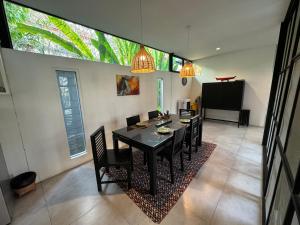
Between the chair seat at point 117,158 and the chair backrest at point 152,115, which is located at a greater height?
the chair backrest at point 152,115

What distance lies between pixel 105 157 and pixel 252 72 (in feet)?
18.3

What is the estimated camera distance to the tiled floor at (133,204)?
5.04 feet

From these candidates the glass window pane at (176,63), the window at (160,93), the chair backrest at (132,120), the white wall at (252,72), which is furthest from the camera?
the glass window pane at (176,63)

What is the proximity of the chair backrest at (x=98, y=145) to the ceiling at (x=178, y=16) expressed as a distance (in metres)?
1.94

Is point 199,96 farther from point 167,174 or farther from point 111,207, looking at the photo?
point 111,207

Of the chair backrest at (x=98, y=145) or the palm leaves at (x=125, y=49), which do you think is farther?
the palm leaves at (x=125, y=49)

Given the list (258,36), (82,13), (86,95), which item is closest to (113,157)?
(86,95)

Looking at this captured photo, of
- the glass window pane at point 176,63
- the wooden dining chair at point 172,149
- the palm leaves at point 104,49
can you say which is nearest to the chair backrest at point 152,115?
the wooden dining chair at point 172,149

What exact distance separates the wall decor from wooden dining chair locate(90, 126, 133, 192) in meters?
1.50

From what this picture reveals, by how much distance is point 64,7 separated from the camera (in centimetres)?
205

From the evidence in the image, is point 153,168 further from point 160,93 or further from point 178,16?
A: point 160,93

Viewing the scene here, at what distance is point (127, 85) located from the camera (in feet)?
11.2

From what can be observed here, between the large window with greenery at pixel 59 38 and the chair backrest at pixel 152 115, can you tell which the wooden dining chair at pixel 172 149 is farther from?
the large window with greenery at pixel 59 38

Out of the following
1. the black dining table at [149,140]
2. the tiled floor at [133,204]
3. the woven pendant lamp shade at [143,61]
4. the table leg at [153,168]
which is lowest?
the tiled floor at [133,204]
